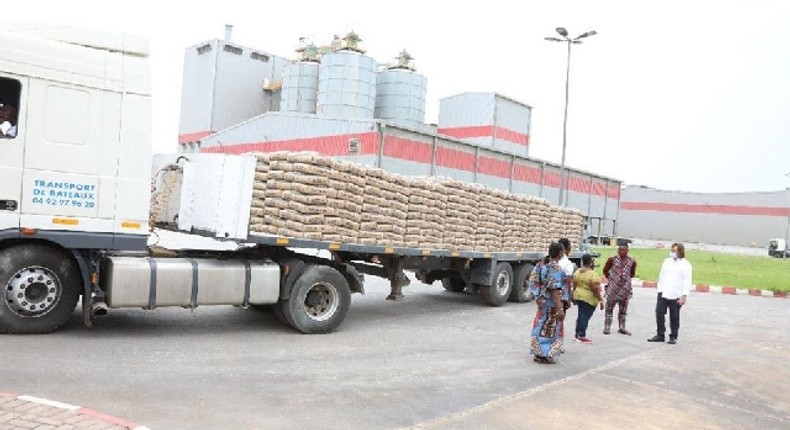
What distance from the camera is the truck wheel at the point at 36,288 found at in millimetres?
7117

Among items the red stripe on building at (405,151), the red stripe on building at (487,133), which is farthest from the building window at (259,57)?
the red stripe on building at (487,133)

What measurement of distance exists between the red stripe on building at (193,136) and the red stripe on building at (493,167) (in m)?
18.7

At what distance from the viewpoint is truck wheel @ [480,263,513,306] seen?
42.0 ft

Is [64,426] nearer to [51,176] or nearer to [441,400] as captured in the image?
[441,400]

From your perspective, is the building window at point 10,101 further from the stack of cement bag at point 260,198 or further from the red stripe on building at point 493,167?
the red stripe on building at point 493,167

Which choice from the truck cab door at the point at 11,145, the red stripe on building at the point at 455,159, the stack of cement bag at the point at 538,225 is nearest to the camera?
the truck cab door at the point at 11,145

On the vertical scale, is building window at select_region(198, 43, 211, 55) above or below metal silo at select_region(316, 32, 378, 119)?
above

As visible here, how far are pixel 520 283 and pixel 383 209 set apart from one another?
504 centimetres

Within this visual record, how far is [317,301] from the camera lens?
908 cm

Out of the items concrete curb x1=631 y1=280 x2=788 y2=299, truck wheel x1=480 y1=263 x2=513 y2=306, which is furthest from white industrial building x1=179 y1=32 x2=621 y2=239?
truck wheel x1=480 y1=263 x2=513 y2=306

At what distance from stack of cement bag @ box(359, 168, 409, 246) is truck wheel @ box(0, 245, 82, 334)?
3906 millimetres

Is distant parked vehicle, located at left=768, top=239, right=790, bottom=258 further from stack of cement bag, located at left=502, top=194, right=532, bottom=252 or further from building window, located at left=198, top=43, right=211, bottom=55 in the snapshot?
stack of cement bag, located at left=502, top=194, right=532, bottom=252

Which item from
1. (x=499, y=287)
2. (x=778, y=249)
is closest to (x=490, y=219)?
(x=499, y=287)

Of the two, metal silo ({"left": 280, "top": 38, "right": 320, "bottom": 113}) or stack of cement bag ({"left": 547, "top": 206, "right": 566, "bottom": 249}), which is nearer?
stack of cement bag ({"left": 547, "top": 206, "right": 566, "bottom": 249})
